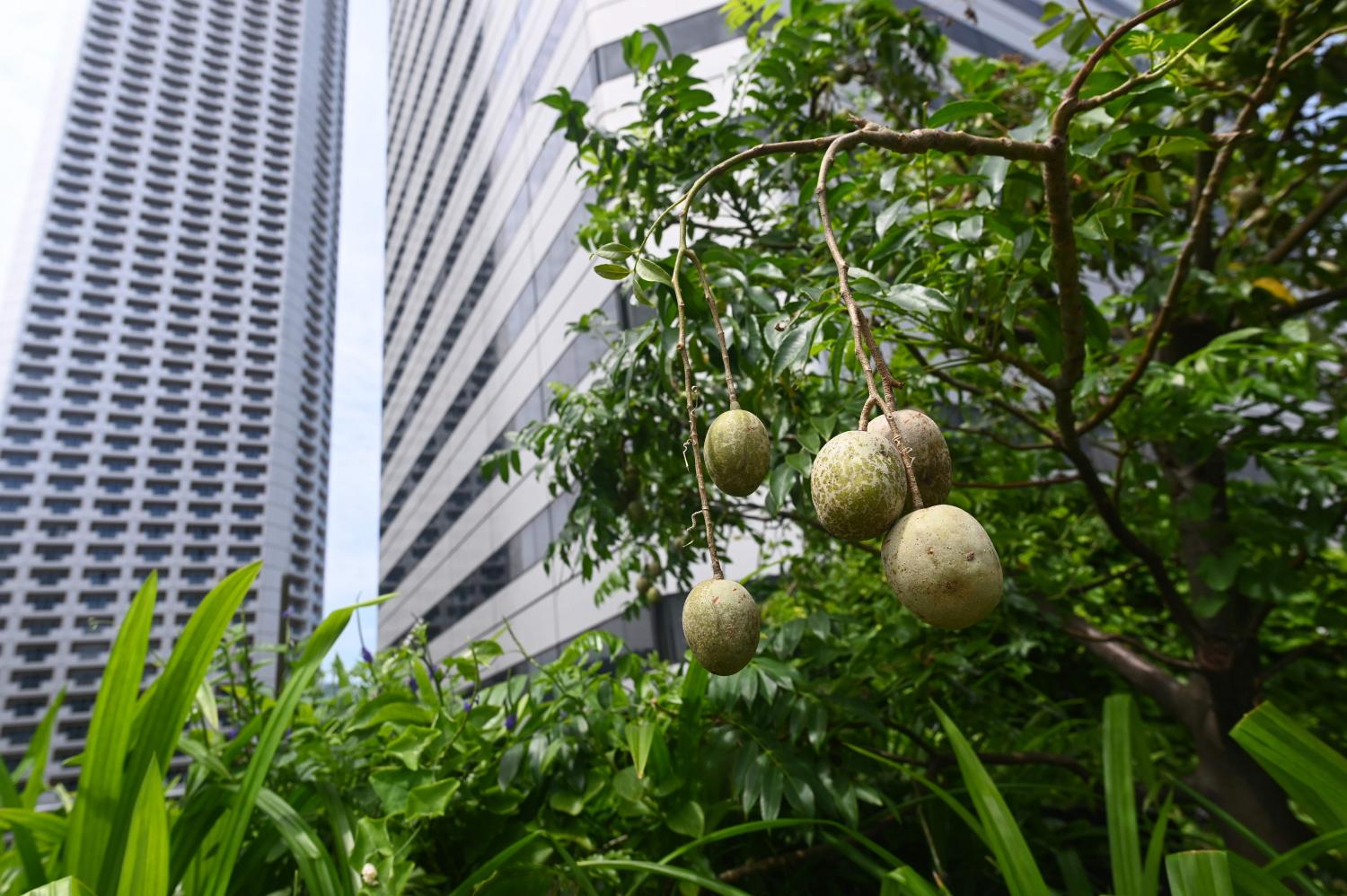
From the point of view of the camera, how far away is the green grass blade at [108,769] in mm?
1186

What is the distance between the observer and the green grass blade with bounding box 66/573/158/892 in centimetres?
119

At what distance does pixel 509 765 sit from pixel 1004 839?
843mm

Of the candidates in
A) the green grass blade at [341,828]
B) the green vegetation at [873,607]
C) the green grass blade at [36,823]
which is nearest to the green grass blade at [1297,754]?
the green vegetation at [873,607]

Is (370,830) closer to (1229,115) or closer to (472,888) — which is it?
(472,888)

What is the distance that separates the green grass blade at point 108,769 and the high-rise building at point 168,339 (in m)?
33.9

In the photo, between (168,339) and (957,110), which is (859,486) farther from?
(168,339)

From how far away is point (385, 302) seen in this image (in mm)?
25594

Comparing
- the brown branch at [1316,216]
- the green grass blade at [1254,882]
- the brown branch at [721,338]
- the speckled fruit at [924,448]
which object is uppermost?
the brown branch at [1316,216]

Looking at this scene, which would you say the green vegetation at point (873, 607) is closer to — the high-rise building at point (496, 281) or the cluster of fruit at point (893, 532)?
the cluster of fruit at point (893, 532)

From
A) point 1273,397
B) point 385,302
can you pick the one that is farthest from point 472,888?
point 385,302

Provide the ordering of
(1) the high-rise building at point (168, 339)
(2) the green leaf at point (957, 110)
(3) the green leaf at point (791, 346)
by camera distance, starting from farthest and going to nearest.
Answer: (1) the high-rise building at point (168, 339) < (2) the green leaf at point (957, 110) < (3) the green leaf at point (791, 346)

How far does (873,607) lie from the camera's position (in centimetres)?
219

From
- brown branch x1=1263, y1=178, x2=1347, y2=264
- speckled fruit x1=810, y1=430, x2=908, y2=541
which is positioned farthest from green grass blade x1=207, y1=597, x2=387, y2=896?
brown branch x1=1263, y1=178, x2=1347, y2=264

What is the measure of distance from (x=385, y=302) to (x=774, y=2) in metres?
26.2
